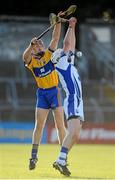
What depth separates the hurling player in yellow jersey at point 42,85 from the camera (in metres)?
14.0

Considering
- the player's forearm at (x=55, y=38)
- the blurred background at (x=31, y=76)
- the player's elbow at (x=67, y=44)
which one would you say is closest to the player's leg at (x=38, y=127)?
the player's forearm at (x=55, y=38)

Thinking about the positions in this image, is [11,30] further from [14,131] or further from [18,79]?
[14,131]

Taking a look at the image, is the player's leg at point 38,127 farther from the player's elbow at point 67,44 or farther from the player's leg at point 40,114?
the player's elbow at point 67,44

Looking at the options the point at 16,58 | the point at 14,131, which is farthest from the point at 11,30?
A: the point at 14,131

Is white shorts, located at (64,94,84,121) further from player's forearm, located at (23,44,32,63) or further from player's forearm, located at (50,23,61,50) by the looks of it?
player's forearm, located at (23,44,32,63)

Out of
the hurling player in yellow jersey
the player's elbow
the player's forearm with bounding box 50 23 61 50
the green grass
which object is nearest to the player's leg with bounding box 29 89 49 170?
the hurling player in yellow jersey

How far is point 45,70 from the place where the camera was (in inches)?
558

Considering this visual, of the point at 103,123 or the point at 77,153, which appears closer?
the point at 77,153

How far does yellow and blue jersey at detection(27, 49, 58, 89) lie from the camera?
14039 mm

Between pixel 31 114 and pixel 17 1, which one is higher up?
pixel 17 1

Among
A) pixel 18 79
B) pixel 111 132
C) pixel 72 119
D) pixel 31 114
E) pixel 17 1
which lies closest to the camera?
pixel 72 119

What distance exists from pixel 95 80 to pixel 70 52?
1949 centimetres

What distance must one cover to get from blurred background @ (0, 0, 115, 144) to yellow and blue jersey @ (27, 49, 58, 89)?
12.2m

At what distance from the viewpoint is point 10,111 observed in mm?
28859
